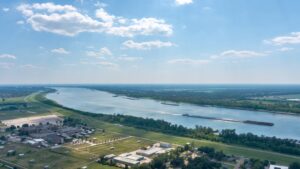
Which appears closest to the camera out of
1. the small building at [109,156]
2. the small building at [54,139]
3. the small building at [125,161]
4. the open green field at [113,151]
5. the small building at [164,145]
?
the small building at [125,161]

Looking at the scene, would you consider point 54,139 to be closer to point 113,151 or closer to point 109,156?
point 113,151

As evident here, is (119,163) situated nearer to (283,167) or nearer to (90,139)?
(90,139)

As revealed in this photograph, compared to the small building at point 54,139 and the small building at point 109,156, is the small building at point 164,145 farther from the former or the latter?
the small building at point 54,139

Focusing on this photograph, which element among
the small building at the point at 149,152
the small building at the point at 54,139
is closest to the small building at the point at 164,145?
the small building at the point at 149,152

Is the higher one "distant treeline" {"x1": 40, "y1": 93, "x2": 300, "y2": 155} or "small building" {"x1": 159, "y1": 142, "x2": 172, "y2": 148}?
"distant treeline" {"x1": 40, "y1": 93, "x2": 300, "y2": 155}

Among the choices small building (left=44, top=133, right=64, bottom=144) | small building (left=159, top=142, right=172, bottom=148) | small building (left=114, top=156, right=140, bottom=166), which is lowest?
small building (left=114, top=156, right=140, bottom=166)

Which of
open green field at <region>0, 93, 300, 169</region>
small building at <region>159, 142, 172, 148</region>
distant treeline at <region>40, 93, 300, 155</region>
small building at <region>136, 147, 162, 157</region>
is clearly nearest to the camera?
open green field at <region>0, 93, 300, 169</region>

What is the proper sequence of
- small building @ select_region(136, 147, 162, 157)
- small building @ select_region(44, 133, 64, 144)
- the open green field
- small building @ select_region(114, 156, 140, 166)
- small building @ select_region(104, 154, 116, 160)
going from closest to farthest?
small building @ select_region(114, 156, 140, 166)
the open green field
small building @ select_region(104, 154, 116, 160)
small building @ select_region(136, 147, 162, 157)
small building @ select_region(44, 133, 64, 144)

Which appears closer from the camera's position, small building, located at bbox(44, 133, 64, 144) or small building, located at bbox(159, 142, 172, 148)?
small building, located at bbox(159, 142, 172, 148)

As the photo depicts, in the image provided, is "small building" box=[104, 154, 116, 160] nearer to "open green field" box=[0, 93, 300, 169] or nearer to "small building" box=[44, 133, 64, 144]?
"open green field" box=[0, 93, 300, 169]

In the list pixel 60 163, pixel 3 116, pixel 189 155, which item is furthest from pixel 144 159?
pixel 3 116

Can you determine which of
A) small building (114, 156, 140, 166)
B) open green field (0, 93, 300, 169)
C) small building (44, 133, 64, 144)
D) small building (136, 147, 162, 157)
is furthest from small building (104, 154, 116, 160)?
small building (44, 133, 64, 144)

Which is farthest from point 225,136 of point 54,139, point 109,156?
point 54,139
